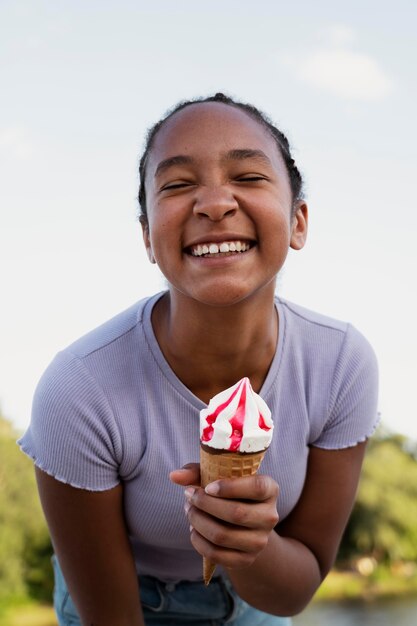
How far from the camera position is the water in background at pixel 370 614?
28484 mm

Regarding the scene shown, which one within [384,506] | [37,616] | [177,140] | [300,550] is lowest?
[37,616]

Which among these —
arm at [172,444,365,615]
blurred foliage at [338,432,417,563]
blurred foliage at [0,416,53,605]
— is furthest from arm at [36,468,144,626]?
blurred foliage at [338,432,417,563]

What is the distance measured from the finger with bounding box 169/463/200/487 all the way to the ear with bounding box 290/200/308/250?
1151 mm

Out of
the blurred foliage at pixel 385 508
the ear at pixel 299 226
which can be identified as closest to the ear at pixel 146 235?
the ear at pixel 299 226

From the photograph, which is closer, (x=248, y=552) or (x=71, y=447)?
(x=248, y=552)

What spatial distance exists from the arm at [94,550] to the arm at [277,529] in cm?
46

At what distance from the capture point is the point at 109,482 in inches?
122

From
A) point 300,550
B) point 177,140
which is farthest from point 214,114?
point 300,550

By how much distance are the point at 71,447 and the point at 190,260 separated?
863mm

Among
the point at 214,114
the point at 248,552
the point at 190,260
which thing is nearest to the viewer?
the point at 248,552

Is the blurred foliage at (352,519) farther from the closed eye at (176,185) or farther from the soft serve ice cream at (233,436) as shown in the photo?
the soft serve ice cream at (233,436)

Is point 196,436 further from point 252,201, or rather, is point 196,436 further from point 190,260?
point 252,201

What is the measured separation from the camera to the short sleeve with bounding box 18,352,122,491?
3010mm

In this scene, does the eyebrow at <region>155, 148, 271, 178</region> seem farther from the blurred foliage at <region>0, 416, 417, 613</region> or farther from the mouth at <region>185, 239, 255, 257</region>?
the blurred foliage at <region>0, 416, 417, 613</region>
